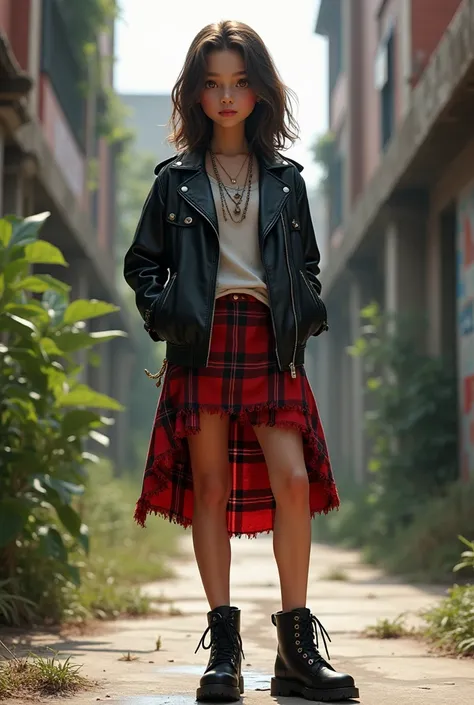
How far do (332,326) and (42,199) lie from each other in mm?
9067

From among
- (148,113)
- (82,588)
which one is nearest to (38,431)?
(82,588)

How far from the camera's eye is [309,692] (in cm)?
287

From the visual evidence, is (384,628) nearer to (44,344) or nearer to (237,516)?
(237,516)

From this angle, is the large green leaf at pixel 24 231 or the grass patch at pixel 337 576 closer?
the large green leaf at pixel 24 231

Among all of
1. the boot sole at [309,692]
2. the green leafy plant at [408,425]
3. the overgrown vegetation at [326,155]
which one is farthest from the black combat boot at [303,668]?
the overgrown vegetation at [326,155]

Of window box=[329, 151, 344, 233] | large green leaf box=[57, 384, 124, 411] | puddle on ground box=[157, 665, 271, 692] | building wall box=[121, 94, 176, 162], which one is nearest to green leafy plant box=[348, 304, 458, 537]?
large green leaf box=[57, 384, 124, 411]

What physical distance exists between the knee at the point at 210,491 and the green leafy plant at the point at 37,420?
1.32m

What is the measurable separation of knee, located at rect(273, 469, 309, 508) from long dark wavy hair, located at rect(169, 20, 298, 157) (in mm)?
929

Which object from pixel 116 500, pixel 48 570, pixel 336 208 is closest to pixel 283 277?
pixel 48 570

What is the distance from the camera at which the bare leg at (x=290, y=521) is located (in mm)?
2994

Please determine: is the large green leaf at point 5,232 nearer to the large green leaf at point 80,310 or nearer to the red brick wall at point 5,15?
the large green leaf at point 80,310

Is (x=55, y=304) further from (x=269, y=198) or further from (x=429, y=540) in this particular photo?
(x=429, y=540)

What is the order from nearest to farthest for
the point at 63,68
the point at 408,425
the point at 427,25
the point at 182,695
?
the point at 182,695, the point at 408,425, the point at 427,25, the point at 63,68

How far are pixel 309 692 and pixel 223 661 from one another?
224 mm
